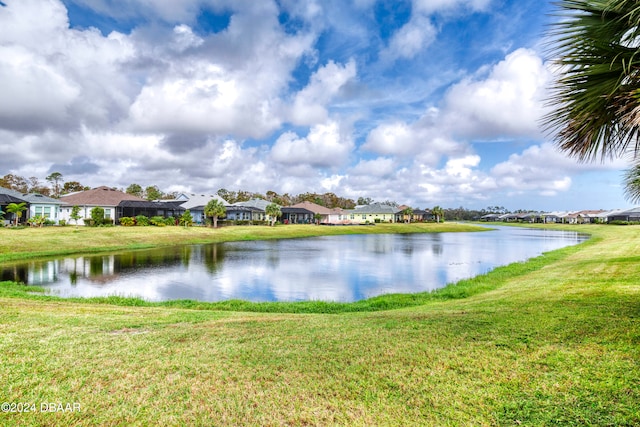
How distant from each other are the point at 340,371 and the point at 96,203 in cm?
5603

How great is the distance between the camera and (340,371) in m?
4.61

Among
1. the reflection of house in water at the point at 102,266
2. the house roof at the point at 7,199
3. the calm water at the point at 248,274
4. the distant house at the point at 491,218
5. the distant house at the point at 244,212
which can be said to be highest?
the house roof at the point at 7,199

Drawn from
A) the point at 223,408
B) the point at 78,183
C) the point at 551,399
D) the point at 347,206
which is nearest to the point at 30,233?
the point at 223,408

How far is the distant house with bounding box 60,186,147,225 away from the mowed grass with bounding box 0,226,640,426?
4894cm

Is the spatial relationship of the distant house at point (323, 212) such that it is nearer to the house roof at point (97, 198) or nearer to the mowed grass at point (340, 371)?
the house roof at point (97, 198)

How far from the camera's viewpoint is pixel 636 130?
4.79 metres

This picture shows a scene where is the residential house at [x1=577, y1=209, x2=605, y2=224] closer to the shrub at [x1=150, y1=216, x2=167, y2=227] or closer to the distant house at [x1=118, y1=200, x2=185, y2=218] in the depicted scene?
the distant house at [x1=118, y1=200, x2=185, y2=218]

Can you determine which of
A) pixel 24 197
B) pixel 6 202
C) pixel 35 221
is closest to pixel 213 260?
pixel 35 221

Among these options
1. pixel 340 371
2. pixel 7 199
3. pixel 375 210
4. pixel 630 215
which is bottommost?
pixel 340 371

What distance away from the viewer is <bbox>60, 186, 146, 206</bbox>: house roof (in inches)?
1973

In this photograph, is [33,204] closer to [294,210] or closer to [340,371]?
[294,210]

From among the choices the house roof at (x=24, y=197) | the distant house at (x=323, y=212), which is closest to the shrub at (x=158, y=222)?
the house roof at (x=24, y=197)

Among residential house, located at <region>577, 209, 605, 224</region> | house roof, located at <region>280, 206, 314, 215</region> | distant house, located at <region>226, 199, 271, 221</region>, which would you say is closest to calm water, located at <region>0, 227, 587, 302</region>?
distant house, located at <region>226, 199, 271, 221</region>

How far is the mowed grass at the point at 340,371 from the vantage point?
11.7 feet
